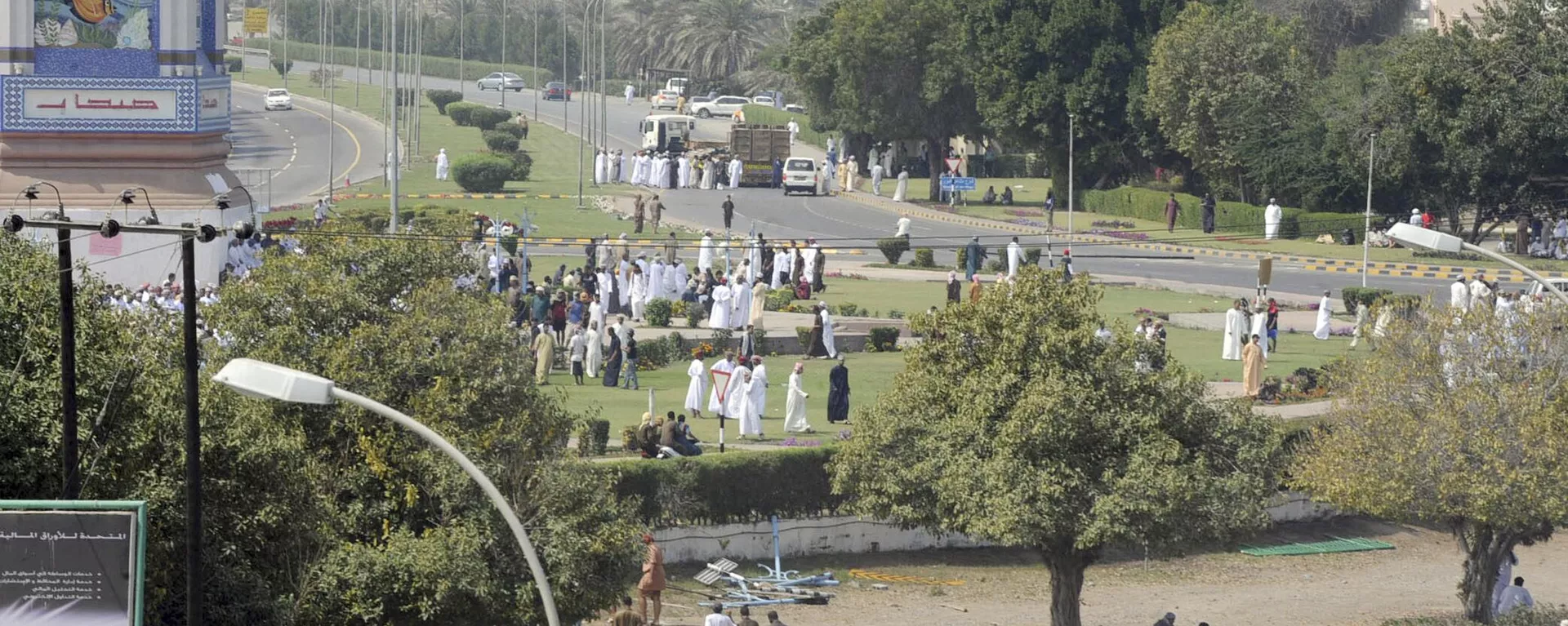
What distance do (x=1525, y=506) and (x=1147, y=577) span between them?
5504mm

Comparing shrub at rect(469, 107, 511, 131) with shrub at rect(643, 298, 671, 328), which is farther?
shrub at rect(469, 107, 511, 131)

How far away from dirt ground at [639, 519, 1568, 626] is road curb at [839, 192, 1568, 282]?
50.6 ft

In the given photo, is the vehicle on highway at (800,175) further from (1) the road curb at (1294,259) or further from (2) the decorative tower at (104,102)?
(2) the decorative tower at (104,102)

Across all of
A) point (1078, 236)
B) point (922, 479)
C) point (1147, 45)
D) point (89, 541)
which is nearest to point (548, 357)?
point (922, 479)

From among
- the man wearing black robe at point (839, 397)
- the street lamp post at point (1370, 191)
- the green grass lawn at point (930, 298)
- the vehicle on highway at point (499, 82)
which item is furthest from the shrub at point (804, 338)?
the vehicle on highway at point (499, 82)

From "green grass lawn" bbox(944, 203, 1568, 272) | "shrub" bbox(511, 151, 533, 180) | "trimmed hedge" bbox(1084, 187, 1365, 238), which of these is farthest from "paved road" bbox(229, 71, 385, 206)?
"trimmed hedge" bbox(1084, 187, 1365, 238)

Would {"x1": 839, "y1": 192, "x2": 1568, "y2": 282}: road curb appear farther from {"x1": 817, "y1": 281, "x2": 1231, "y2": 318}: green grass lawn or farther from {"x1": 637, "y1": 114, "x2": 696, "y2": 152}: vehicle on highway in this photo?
{"x1": 637, "y1": 114, "x2": 696, "y2": 152}: vehicle on highway

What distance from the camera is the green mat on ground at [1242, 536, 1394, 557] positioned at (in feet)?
91.1

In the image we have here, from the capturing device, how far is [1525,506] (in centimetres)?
2180

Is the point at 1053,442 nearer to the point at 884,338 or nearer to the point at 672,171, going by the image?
the point at 884,338

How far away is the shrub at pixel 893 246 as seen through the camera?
46469mm

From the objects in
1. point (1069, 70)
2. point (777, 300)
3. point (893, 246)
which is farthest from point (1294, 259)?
point (777, 300)

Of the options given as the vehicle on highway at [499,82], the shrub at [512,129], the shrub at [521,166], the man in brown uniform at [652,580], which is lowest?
the man in brown uniform at [652,580]

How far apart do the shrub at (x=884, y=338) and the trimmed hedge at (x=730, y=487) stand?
9.09 meters
